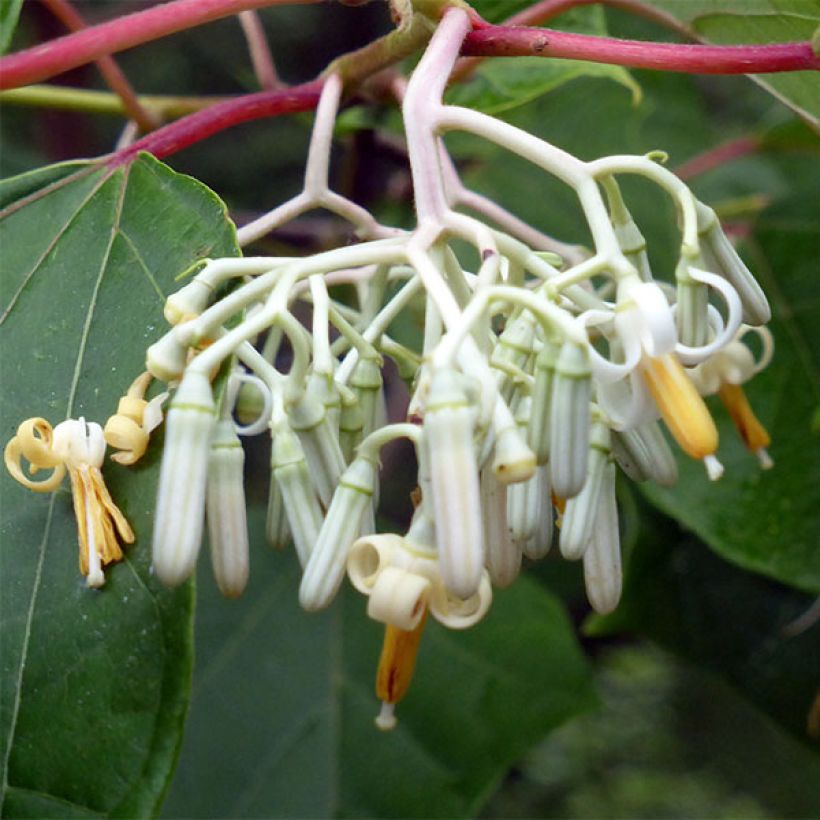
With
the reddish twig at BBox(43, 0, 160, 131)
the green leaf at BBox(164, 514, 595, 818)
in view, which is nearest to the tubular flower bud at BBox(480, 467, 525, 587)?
the reddish twig at BBox(43, 0, 160, 131)

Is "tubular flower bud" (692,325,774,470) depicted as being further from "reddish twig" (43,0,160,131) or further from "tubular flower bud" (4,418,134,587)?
"reddish twig" (43,0,160,131)

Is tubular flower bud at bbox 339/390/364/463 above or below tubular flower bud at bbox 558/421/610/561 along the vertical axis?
above

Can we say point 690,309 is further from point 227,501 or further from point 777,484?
point 777,484

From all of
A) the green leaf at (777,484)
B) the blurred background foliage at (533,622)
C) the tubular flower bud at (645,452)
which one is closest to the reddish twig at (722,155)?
the blurred background foliage at (533,622)

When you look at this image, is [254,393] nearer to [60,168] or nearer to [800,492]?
[60,168]

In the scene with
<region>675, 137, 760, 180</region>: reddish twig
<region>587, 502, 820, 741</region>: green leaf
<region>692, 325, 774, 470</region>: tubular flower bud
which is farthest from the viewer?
<region>675, 137, 760, 180</region>: reddish twig

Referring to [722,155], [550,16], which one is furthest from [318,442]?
[722,155]
